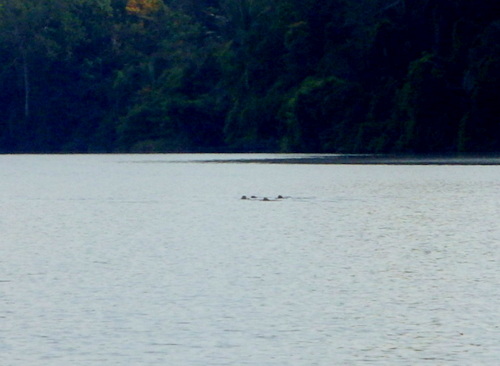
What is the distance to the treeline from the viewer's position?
227 feet

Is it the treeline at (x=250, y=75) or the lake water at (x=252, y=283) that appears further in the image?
the treeline at (x=250, y=75)

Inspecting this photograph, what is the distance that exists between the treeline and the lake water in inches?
1604

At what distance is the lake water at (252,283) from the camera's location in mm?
9867

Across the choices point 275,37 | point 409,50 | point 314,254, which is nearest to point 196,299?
point 314,254

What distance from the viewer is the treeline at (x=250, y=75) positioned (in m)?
69.2

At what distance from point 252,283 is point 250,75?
7444cm

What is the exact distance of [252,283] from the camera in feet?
45.2

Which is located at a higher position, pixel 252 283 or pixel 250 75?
pixel 252 283

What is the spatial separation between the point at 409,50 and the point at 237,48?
20.0 m

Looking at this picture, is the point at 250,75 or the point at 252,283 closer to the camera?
the point at 252,283

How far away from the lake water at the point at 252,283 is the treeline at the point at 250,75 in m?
40.7

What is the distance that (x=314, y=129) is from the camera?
79.0 m

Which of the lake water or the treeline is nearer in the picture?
the lake water

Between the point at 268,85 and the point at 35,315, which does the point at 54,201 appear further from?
the point at 268,85
